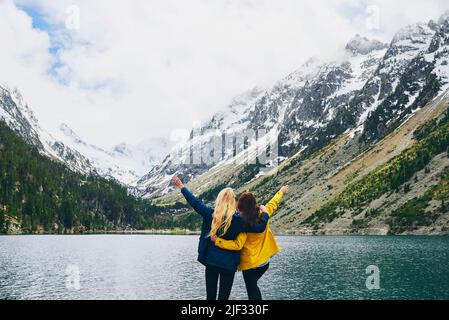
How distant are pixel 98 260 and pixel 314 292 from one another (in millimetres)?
50882

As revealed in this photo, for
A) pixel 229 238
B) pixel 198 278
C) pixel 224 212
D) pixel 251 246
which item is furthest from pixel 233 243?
pixel 198 278

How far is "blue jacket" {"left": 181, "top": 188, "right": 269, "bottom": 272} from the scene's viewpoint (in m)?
18.2

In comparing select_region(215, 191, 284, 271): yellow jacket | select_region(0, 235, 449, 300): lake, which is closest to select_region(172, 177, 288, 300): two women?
select_region(215, 191, 284, 271): yellow jacket

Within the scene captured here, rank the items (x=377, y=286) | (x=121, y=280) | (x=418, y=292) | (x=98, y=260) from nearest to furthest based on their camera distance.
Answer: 1. (x=418, y=292)
2. (x=377, y=286)
3. (x=121, y=280)
4. (x=98, y=260)

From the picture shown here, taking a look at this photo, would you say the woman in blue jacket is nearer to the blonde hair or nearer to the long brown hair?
the blonde hair

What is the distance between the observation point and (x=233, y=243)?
18.3m

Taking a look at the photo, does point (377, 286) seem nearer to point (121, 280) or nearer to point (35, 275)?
point (121, 280)

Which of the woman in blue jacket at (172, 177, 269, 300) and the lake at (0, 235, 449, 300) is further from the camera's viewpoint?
the lake at (0, 235, 449, 300)

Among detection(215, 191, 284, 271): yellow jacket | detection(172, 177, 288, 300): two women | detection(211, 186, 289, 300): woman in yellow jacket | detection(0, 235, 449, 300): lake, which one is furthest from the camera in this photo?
detection(0, 235, 449, 300): lake

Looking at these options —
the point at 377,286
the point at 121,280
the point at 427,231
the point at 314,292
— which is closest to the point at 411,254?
the point at 377,286

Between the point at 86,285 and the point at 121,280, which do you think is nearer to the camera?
the point at 86,285

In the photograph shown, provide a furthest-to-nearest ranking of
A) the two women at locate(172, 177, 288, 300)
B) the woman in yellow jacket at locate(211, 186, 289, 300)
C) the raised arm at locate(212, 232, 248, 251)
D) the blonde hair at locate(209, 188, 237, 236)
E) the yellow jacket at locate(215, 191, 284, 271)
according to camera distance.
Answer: the yellow jacket at locate(215, 191, 284, 271) < the woman in yellow jacket at locate(211, 186, 289, 300) < the raised arm at locate(212, 232, 248, 251) < the two women at locate(172, 177, 288, 300) < the blonde hair at locate(209, 188, 237, 236)

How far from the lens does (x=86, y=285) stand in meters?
58.7
